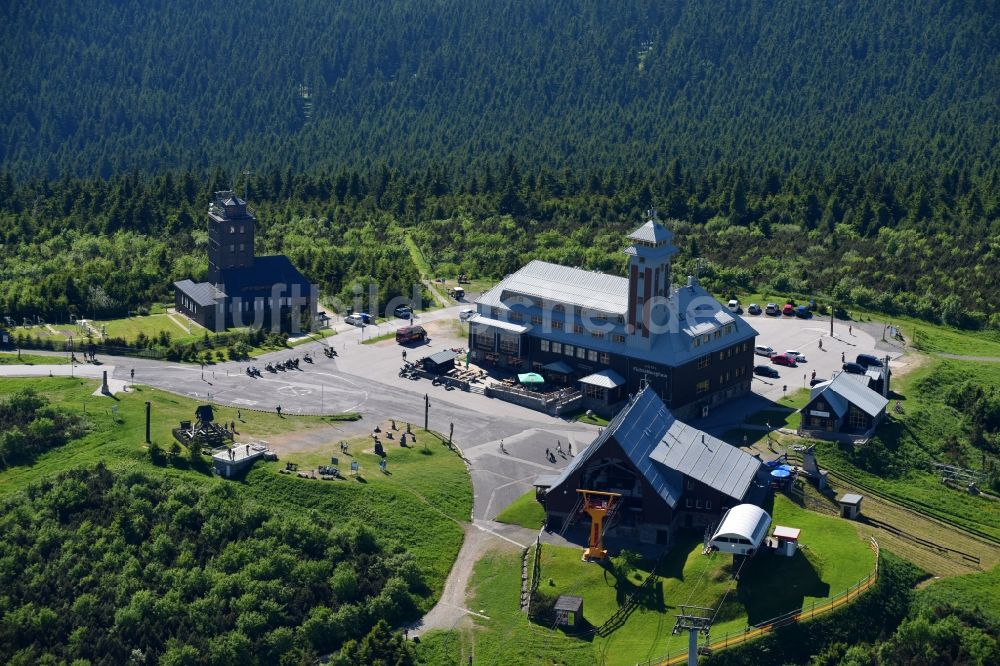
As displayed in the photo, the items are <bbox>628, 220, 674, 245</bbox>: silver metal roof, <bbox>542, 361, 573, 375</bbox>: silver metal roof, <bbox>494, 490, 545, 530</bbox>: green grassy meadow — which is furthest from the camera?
<bbox>542, 361, 573, 375</bbox>: silver metal roof

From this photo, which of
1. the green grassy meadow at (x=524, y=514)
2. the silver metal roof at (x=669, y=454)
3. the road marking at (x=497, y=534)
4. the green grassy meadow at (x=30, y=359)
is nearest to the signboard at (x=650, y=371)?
the silver metal roof at (x=669, y=454)

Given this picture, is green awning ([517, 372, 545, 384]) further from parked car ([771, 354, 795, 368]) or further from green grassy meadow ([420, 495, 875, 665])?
green grassy meadow ([420, 495, 875, 665])

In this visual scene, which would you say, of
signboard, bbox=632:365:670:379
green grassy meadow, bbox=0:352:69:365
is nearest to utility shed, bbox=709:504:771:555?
signboard, bbox=632:365:670:379

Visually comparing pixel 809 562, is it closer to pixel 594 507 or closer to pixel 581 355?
pixel 594 507

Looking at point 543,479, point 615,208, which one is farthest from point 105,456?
point 615,208

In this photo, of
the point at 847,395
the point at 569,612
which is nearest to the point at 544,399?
the point at 847,395

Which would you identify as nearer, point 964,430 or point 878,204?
point 964,430

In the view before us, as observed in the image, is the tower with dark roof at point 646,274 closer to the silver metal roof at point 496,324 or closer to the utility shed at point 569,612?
the silver metal roof at point 496,324
